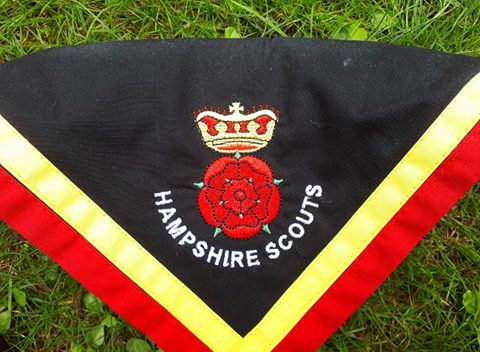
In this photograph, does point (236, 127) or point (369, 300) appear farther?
point (369, 300)

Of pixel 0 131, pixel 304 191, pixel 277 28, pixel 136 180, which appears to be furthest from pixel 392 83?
pixel 0 131

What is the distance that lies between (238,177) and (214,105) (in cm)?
14

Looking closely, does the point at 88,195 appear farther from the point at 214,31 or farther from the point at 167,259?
the point at 214,31

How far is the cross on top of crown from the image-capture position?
2.89 feet

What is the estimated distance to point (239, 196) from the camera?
901 millimetres

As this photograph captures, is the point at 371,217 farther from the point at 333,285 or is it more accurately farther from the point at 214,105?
the point at 214,105

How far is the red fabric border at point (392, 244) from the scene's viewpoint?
885 mm

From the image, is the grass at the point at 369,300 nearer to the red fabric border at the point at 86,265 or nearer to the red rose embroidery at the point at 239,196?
the red fabric border at the point at 86,265

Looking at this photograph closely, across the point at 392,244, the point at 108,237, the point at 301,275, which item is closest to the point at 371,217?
the point at 392,244

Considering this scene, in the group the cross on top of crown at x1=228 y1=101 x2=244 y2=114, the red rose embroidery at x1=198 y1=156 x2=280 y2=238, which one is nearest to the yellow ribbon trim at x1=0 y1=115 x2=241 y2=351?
the red rose embroidery at x1=198 y1=156 x2=280 y2=238

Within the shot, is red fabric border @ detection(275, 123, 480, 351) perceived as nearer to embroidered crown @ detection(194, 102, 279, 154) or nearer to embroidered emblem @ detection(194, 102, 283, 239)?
embroidered emblem @ detection(194, 102, 283, 239)

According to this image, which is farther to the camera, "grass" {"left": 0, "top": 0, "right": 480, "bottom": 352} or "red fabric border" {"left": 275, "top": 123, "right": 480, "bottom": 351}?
"grass" {"left": 0, "top": 0, "right": 480, "bottom": 352}

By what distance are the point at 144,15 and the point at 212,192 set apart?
0.49m

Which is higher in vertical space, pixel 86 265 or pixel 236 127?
pixel 236 127
